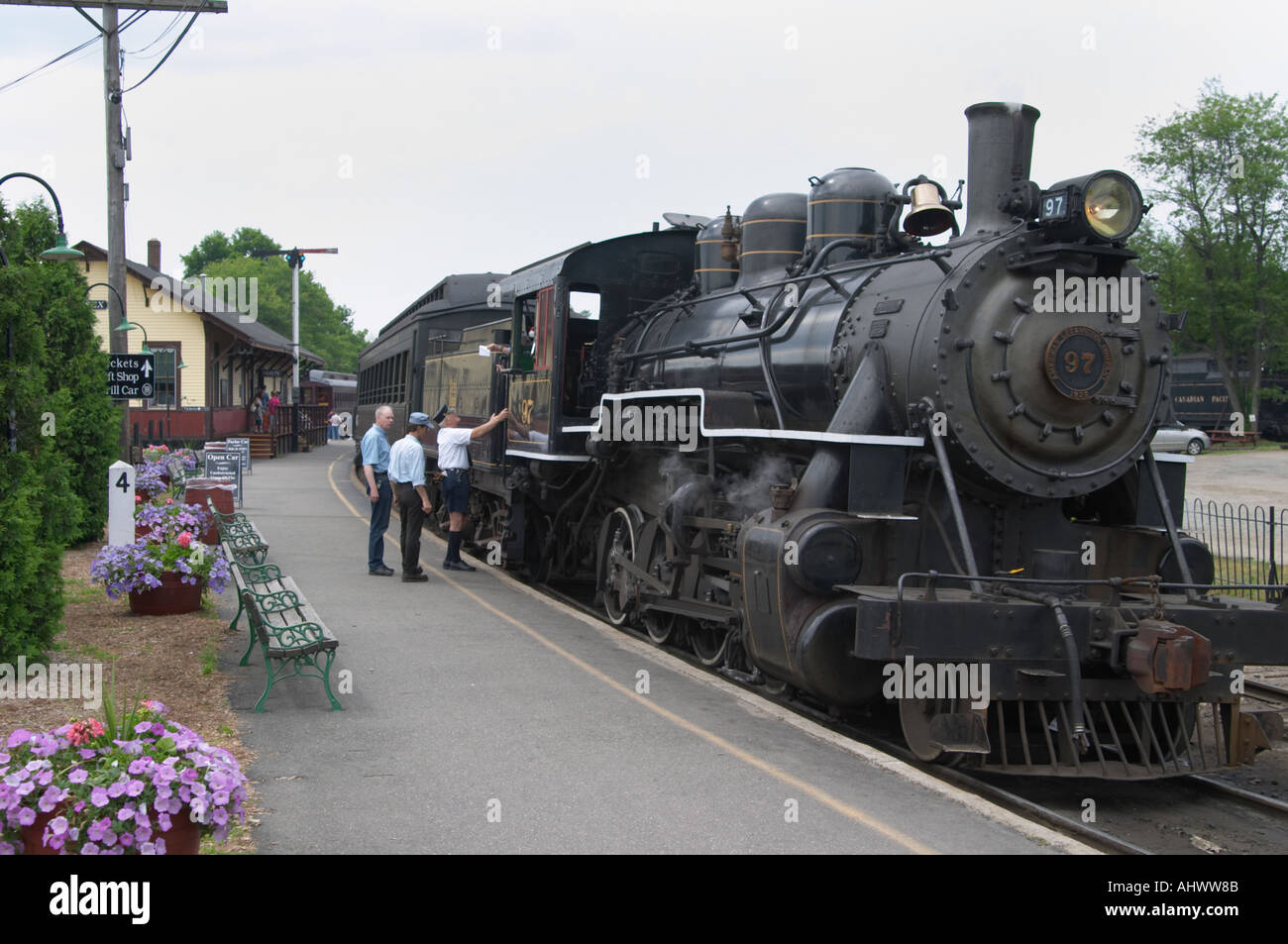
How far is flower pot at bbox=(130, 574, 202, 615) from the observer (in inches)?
352

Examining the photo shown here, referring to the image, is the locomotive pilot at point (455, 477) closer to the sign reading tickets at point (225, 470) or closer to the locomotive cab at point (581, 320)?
the locomotive cab at point (581, 320)

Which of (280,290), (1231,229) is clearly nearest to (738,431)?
(1231,229)

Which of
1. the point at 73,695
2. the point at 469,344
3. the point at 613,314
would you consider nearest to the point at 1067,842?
the point at 73,695

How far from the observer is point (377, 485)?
12109 millimetres

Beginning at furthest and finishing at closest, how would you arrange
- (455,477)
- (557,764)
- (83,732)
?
(455,477) → (557,764) → (83,732)

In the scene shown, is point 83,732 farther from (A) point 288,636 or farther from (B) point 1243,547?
(B) point 1243,547

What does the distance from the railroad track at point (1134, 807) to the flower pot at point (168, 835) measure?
3.78 m

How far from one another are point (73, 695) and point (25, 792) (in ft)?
10.7

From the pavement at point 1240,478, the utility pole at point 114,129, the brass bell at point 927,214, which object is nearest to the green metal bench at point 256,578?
the brass bell at point 927,214

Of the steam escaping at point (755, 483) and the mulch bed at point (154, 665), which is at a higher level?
the steam escaping at point (755, 483)

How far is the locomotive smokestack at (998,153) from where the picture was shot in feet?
21.8

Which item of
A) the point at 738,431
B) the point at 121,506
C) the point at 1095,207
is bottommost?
the point at 121,506

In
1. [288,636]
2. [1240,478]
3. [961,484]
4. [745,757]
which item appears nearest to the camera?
[745,757]

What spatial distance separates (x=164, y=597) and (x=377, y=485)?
3.40m
